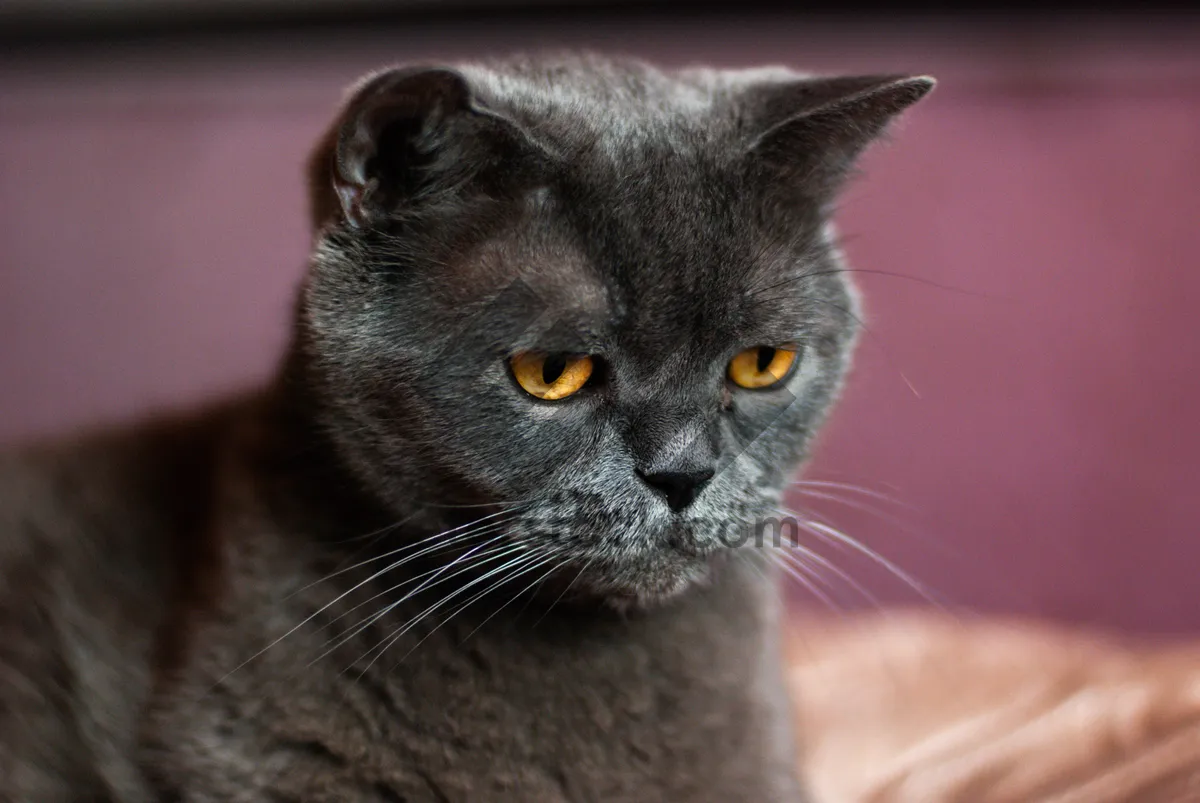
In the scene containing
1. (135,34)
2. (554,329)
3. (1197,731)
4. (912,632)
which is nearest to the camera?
(554,329)

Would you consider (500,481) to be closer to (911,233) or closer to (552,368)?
(552,368)

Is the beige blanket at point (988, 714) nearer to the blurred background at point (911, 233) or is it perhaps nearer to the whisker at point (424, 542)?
the blurred background at point (911, 233)

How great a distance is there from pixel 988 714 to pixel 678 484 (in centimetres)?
75

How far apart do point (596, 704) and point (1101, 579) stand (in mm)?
1323

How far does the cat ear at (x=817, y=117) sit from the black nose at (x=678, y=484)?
23 centimetres

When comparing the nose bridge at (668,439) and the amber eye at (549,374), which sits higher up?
the amber eye at (549,374)

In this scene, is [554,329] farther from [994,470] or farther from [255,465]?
[994,470]

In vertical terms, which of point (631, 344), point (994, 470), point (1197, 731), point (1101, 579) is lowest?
point (1101, 579)

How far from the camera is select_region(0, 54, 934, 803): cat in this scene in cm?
79

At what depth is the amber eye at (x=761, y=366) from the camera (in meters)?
0.85

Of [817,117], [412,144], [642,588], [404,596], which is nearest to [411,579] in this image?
[404,596]

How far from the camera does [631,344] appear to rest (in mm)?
782

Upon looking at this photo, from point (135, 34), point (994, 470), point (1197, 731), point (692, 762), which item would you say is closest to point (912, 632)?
point (994, 470)

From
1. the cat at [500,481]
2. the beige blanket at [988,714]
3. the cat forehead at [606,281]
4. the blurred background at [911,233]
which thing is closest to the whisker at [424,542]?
the cat at [500,481]
